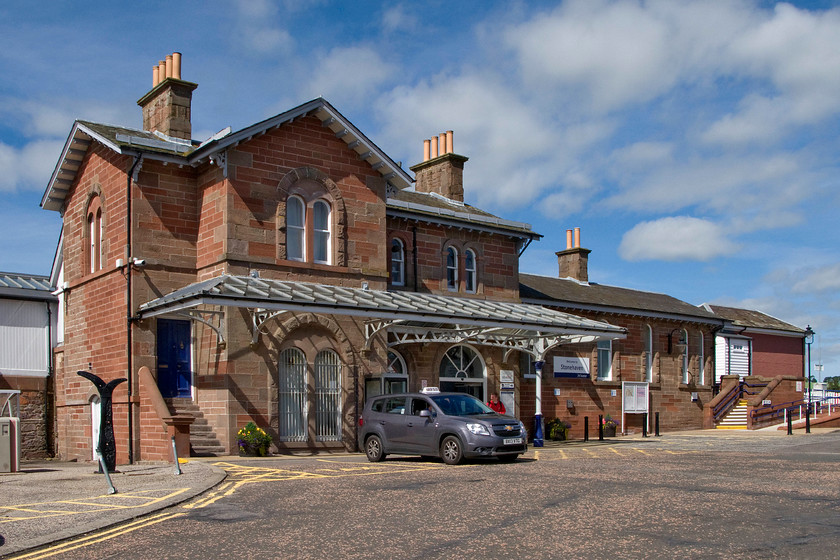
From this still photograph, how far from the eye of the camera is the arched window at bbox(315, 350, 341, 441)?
22125mm

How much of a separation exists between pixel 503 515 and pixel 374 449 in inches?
338

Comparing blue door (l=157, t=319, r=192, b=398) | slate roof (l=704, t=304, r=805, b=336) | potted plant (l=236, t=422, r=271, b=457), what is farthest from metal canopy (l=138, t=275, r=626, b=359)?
slate roof (l=704, t=304, r=805, b=336)

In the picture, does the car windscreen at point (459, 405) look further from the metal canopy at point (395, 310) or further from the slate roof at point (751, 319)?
the slate roof at point (751, 319)

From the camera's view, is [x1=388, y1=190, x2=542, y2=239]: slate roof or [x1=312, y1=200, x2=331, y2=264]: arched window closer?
[x1=312, y1=200, x2=331, y2=264]: arched window

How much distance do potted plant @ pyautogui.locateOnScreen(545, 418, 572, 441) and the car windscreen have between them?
11.3 m

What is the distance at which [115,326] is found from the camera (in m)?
21.7

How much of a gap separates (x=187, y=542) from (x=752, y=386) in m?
32.7

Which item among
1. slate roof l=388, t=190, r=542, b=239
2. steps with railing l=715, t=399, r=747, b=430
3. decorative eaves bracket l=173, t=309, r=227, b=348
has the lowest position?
steps with railing l=715, t=399, r=747, b=430

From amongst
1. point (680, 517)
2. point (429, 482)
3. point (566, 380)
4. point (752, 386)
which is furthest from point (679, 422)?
point (680, 517)

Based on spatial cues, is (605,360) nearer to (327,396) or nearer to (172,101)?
(327,396)

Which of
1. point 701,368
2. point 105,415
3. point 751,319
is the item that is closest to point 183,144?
point 105,415

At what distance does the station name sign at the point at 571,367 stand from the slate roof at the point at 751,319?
1138 centimetres

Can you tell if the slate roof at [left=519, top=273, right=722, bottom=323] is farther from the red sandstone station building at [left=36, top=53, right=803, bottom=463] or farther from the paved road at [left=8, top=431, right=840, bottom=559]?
the paved road at [left=8, top=431, right=840, bottom=559]

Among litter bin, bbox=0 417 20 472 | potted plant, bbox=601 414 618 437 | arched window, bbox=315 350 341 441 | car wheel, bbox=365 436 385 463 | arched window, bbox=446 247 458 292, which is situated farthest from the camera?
potted plant, bbox=601 414 618 437
